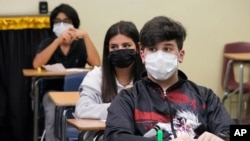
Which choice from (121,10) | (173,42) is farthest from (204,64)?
(173,42)

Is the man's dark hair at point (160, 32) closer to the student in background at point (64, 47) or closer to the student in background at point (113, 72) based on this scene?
the student in background at point (113, 72)

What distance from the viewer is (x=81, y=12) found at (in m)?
5.17

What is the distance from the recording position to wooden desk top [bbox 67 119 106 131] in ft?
7.93

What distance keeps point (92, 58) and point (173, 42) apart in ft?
7.90

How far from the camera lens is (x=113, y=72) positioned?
2818 mm

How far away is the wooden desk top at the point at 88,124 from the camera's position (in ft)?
7.93

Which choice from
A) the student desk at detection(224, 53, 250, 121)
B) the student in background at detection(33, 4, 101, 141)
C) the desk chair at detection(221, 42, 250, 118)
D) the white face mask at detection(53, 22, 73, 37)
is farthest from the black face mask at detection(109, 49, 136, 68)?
the desk chair at detection(221, 42, 250, 118)

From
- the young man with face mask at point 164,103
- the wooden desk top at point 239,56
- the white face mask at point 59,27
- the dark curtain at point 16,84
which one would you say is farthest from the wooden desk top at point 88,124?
the wooden desk top at point 239,56

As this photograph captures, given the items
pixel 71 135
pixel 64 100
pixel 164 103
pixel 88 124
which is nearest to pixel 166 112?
pixel 164 103

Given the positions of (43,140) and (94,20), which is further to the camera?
(94,20)

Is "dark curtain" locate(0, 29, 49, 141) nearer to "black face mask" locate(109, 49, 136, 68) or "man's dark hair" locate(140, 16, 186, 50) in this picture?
"black face mask" locate(109, 49, 136, 68)

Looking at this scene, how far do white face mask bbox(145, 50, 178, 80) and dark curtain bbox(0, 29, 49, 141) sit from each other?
2.83m

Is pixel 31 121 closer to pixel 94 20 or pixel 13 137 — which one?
pixel 13 137

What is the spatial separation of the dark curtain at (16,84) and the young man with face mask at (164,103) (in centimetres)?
281
